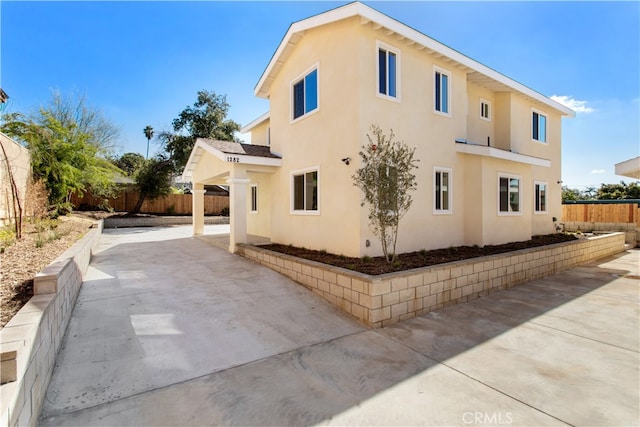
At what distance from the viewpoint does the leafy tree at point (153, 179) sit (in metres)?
22.7

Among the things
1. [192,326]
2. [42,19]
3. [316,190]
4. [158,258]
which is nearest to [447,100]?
[316,190]

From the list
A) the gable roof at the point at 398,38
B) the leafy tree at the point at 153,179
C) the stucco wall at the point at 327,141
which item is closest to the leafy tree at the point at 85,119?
the leafy tree at the point at 153,179

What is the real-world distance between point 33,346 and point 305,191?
7624mm

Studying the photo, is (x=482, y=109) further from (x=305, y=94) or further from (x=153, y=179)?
(x=153, y=179)

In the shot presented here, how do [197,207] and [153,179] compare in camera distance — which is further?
[153,179]

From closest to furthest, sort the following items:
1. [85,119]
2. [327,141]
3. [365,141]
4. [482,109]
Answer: [365,141], [327,141], [482,109], [85,119]

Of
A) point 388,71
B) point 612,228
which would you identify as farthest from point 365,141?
point 612,228

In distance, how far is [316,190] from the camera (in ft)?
30.6

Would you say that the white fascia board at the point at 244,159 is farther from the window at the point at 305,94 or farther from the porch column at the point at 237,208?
the window at the point at 305,94

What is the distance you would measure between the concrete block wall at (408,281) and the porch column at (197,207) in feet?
24.3

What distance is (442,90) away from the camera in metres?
9.98

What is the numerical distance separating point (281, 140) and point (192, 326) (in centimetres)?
774

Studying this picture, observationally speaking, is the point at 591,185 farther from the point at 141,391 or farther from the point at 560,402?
the point at 141,391

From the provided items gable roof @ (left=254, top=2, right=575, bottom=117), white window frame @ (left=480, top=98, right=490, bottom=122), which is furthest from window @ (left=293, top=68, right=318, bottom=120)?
white window frame @ (left=480, top=98, right=490, bottom=122)
